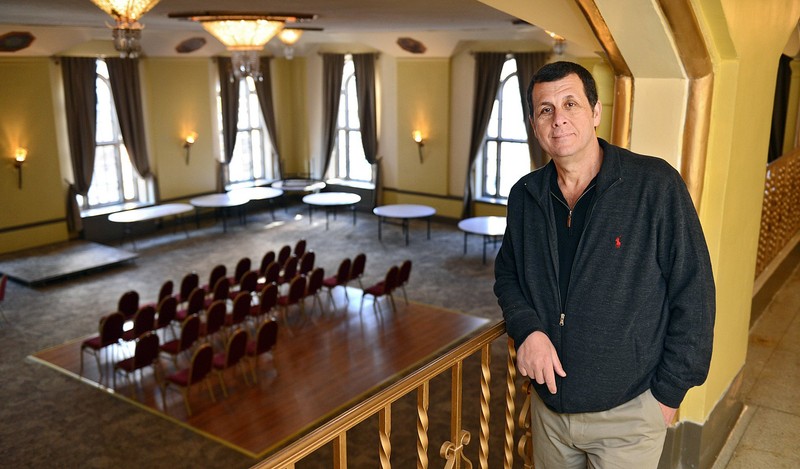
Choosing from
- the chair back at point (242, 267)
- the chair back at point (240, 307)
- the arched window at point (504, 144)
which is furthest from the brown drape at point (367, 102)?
the chair back at point (240, 307)

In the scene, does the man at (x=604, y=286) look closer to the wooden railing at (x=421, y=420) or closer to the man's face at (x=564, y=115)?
the man's face at (x=564, y=115)

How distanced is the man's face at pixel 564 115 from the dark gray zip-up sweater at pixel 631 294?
0.39ft

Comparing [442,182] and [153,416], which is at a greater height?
[442,182]

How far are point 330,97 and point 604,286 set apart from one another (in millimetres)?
15132

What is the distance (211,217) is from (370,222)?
10.9 feet

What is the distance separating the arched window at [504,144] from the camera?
14539mm

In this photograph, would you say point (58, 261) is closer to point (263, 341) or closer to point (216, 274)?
point (216, 274)

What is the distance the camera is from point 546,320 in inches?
85.7

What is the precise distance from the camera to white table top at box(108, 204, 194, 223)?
13184 mm

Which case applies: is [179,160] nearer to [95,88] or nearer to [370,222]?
[95,88]

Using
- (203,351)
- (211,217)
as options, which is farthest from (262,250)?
(203,351)

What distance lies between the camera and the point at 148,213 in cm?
1361

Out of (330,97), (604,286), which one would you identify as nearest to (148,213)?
(330,97)

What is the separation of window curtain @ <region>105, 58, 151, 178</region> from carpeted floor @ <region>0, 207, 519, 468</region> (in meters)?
1.55
